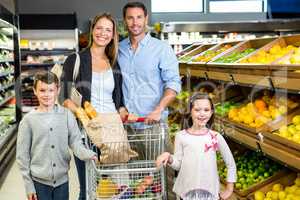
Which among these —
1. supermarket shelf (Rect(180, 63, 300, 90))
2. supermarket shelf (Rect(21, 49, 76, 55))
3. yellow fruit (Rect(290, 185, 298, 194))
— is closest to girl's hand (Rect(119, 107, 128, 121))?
supermarket shelf (Rect(180, 63, 300, 90))

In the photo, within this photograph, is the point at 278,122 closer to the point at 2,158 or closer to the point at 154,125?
the point at 154,125

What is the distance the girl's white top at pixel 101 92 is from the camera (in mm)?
2965

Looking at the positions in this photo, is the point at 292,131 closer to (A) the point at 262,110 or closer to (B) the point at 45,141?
(A) the point at 262,110

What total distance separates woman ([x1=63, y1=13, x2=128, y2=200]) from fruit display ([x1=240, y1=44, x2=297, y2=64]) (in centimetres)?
153

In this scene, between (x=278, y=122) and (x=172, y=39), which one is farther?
(x=172, y=39)

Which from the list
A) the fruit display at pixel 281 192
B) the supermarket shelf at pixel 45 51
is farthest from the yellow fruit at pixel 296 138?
the supermarket shelf at pixel 45 51

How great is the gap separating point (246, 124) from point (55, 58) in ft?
26.7

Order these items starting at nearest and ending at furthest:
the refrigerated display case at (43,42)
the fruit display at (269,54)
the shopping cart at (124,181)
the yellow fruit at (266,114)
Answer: the shopping cart at (124,181)
the yellow fruit at (266,114)
the fruit display at (269,54)
the refrigerated display case at (43,42)

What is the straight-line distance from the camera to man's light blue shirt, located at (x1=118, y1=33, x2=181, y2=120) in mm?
3244

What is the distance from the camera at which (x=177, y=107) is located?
20.8 ft

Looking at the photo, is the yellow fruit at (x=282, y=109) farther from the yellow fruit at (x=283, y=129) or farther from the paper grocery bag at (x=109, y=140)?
the paper grocery bag at (x=109, y=140)

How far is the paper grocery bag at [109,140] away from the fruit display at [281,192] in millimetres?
1462

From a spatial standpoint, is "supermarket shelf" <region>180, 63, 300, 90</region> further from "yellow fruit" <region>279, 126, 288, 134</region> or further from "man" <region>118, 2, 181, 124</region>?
"man" <region>118, 2, 181, 124</region>

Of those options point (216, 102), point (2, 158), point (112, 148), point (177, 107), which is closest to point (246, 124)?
point (216, 102)
